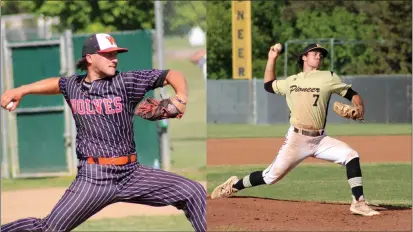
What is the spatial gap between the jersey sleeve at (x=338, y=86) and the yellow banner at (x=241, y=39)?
22.2 inches

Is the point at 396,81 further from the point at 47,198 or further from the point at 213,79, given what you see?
the point at 47,198

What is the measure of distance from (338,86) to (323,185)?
2.79 feet

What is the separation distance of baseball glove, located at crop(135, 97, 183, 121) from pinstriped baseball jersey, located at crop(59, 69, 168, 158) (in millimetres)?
75

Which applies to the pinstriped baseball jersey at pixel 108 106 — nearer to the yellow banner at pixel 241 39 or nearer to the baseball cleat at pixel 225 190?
the yellow banner at pixel 241 39

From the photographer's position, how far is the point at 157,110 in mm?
5965

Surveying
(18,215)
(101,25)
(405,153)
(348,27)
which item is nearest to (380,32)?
(348,27)

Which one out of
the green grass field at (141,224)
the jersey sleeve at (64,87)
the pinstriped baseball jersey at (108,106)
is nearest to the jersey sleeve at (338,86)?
the pinstriped baseball jersey at (108,106)

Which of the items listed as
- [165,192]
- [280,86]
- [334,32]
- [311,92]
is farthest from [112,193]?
[334,32]

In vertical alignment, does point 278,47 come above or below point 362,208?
above

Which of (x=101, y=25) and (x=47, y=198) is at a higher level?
(x=101, y=25)

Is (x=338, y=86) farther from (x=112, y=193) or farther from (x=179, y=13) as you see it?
(x=179, y=13)

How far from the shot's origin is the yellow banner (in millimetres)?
6695

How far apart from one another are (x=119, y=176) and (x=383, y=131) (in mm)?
2359

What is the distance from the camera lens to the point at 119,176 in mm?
6219
